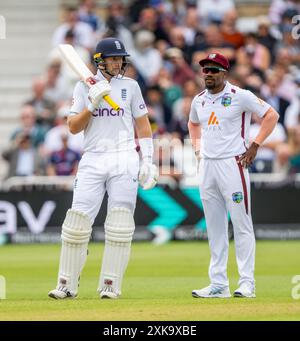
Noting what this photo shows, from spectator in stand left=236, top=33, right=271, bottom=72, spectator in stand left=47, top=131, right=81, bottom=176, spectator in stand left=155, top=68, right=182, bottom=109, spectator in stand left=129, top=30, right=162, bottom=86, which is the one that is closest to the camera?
spectator in stand left=47, top=131, right=81, bottom=176

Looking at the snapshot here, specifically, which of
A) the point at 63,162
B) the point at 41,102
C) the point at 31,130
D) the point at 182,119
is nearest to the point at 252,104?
the point at 63,162

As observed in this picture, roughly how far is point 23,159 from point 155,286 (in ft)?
23.3

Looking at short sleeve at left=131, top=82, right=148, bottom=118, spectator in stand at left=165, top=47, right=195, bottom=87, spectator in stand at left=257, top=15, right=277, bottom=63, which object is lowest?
short sleeve at left=131, top=82, right=148, bottom=118

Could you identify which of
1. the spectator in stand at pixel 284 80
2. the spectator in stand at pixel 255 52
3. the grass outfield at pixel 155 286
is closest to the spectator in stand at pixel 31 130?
the grass outfield at pixel 155 286

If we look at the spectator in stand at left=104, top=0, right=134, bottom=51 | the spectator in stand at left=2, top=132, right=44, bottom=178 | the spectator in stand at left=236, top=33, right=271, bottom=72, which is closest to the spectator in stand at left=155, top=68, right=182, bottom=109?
the spectator in stand at left=104, top=0, right=134, bottom=51

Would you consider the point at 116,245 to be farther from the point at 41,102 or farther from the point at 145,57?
the point at 145,57

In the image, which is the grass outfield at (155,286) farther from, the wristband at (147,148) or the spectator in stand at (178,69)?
the spectator in stand at (178,69)

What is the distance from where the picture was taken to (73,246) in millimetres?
9531

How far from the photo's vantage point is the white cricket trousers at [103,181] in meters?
9.59

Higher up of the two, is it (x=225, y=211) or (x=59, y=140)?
(x=59, y=140)

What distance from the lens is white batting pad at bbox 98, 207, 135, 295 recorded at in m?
9.52

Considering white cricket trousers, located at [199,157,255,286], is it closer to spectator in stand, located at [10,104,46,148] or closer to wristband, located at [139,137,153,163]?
wristband, located at [139,137,153,163]

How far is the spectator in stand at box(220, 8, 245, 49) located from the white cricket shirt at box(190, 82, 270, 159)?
10.3m

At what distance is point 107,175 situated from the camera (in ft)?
31.7
